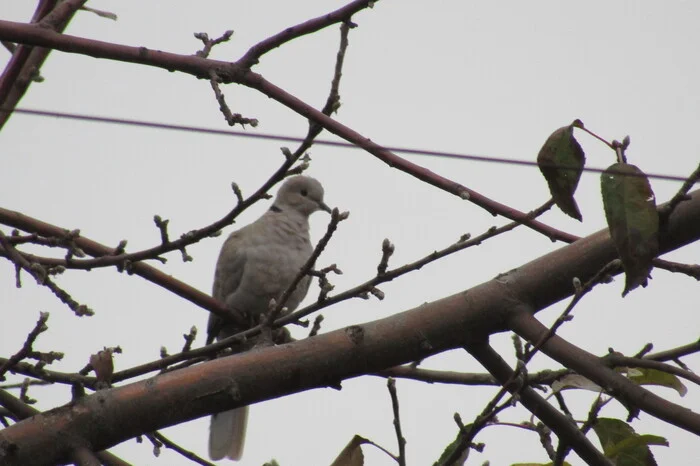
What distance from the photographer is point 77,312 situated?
119 inches

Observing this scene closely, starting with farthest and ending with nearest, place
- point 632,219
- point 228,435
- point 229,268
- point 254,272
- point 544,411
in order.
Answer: point 228,435 → point 229,268 → point 254,272 → point 544,411 → point 632,219

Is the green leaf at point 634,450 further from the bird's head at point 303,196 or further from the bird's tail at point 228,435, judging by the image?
the bird's head at point 303,196

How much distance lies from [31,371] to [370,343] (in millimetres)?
1168

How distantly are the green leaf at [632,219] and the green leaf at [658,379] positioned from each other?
2.45 feet

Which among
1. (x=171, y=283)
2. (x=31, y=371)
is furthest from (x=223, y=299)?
(x=31, y=371)

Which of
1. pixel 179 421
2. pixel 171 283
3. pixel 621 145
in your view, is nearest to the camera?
pixel 621 145

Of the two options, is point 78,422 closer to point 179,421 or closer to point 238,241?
point 179,421

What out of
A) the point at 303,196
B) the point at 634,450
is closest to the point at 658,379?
the point at 634,450

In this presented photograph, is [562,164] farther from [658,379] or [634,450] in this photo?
[658,379]

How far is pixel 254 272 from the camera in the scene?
5465mm

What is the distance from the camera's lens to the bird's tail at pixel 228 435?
18.9 feet

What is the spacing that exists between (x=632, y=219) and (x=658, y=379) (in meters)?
0.84

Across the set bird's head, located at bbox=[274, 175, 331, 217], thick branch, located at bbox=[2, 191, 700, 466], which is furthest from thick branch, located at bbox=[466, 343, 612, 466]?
bird's head, located at bbox=[274, 175, 331, 217]

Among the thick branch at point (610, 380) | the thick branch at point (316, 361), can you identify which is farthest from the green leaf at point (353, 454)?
the thick branch at point (610, 380)
